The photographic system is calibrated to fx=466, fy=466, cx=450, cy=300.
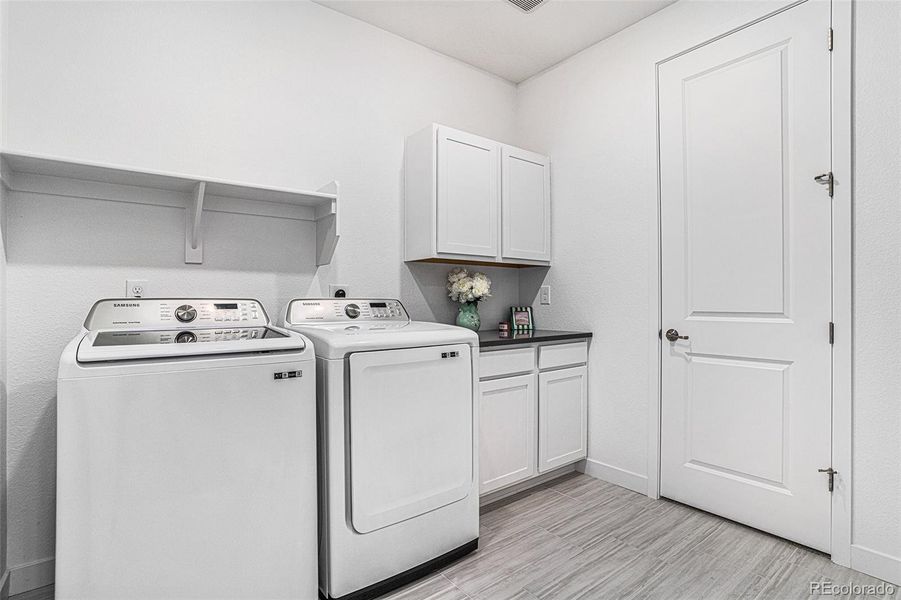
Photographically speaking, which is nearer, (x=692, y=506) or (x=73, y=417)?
(x=73, y=417)

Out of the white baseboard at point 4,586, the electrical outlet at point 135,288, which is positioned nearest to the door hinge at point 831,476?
the electrical outlet at point 135,288

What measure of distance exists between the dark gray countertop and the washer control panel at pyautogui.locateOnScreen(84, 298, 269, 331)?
1.10 m

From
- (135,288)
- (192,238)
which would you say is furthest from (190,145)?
(135,288)

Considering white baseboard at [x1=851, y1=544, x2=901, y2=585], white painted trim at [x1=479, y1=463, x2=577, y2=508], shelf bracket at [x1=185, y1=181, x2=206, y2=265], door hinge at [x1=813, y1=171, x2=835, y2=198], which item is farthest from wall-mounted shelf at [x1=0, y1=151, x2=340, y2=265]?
white baseboard at [x1=851, y1=544, x2=901, y2=585]

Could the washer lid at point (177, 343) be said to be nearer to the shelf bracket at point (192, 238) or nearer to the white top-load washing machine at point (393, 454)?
the white top-load washing machine at point (393, 454)

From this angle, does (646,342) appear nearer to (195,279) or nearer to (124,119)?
(195,279)

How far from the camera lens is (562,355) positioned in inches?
107

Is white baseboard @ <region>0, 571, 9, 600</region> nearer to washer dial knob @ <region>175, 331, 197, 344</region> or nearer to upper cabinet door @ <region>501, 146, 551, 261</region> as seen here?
washer dial knob @ <region>175, 331, 197, 344</region>

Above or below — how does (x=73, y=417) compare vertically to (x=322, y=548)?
above

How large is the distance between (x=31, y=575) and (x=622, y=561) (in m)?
2.25

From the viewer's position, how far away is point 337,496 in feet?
5.32

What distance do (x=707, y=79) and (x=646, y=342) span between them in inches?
53.8

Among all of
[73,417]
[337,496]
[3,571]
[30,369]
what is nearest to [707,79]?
[337,496]

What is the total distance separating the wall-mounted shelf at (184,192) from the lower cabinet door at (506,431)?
109 cm
